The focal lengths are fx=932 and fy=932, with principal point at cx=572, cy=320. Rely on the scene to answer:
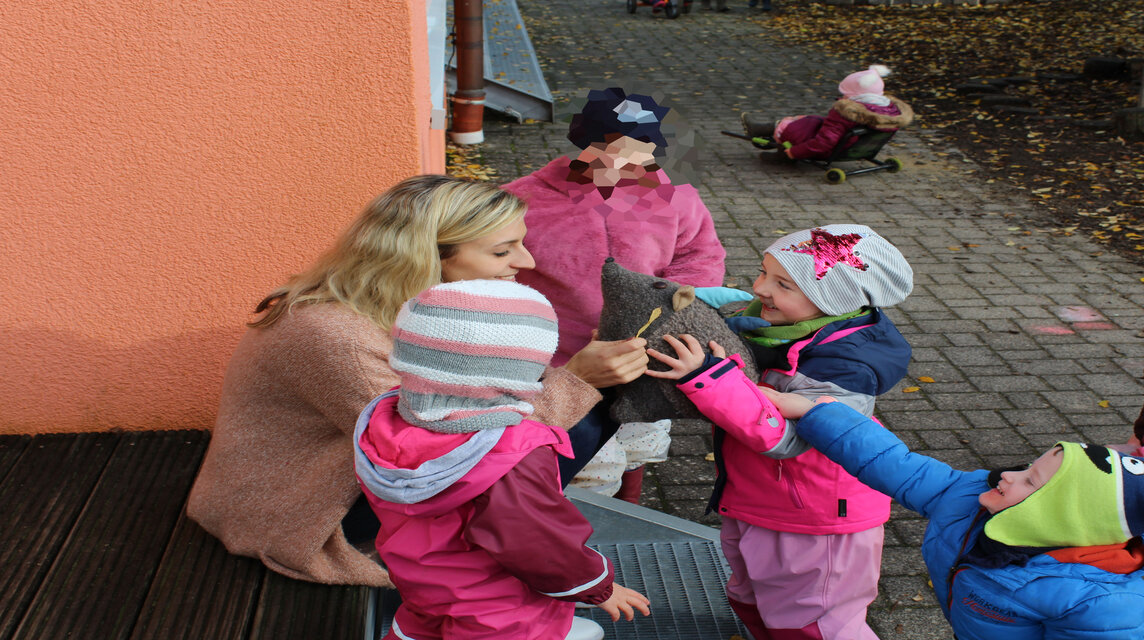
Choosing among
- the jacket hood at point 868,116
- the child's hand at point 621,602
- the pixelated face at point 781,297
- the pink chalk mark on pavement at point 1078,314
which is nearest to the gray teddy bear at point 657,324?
the pixelated face at point 781,297

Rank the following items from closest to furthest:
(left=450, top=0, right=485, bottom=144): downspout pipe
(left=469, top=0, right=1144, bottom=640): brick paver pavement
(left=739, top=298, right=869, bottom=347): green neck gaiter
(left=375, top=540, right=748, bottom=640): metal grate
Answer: (left=739, top=298, right=869, bottom=347): green neck gaiter, (left=375, top=540, right=748, bottom=640): metal grate, (left=469, top=0, right=1144, bottom=640): brick paver pavement, (left=450, top=0, right=485, bottom=144): downspout pipe

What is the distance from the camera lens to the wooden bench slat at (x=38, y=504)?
106 inches

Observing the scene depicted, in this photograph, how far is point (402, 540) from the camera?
2039 millimetres

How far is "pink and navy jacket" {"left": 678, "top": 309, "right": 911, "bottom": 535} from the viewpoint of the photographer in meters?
2.18

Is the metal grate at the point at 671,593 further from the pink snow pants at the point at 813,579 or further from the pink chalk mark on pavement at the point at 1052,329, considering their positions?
the pink chalk mark on pavement at the point at 1052,329

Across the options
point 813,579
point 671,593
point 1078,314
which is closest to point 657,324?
point 813,579

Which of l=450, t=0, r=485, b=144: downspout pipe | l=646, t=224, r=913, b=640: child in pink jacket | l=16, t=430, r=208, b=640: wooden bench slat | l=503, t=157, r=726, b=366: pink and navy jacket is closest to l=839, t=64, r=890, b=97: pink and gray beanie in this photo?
l=450, t=0, r=485, b=144: downspout pipe

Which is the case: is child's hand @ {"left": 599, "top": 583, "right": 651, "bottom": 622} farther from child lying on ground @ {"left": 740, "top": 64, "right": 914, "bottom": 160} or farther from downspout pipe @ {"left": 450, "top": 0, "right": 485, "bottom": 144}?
downspout pipe @ {"left": 450, "top": 0, "right": 485, "bottom": 144}

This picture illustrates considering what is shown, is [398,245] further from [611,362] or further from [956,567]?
[956,567]

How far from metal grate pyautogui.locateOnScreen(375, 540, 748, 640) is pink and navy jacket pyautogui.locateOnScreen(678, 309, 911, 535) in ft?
1.85

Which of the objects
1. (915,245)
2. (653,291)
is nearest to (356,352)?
(653,291)

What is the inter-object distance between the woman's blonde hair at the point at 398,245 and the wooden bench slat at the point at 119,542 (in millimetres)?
900

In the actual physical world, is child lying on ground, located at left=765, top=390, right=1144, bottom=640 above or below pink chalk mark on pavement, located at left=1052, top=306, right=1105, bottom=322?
above

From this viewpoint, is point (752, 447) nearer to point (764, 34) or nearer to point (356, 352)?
point (356, 352)
